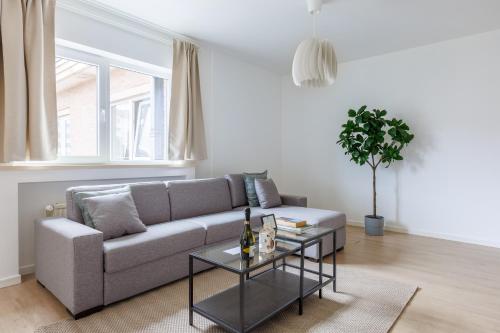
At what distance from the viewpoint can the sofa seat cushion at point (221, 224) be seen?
2845 millimetres

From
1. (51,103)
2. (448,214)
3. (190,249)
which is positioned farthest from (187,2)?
(448,214)

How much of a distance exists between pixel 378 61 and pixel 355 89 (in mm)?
505

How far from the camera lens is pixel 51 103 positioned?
106 inches

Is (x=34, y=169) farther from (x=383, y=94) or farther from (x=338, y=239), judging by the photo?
(x=383, y=94)

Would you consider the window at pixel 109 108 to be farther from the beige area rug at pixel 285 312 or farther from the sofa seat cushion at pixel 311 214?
the beige area rug at pixel 285 312

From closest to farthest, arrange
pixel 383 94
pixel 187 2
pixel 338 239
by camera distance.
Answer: pixel 187 2 < pixel 338 239 < pixel 383 94

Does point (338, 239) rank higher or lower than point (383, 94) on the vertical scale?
lower

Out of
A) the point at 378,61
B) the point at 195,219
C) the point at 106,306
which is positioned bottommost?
the point at 106,306

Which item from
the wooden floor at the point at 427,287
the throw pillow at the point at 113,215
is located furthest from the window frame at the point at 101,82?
the wooden floor at the point at 427,287

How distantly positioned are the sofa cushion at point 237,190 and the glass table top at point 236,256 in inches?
64.3

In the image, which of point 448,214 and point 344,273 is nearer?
point 344,273

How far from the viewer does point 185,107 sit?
3.73 meters

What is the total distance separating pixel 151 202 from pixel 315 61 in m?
2.01

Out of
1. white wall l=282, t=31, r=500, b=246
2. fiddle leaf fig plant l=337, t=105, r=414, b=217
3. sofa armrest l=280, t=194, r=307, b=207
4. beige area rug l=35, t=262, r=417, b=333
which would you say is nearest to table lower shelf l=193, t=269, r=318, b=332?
beige area rug l=35, t=262, r=417, b=333
